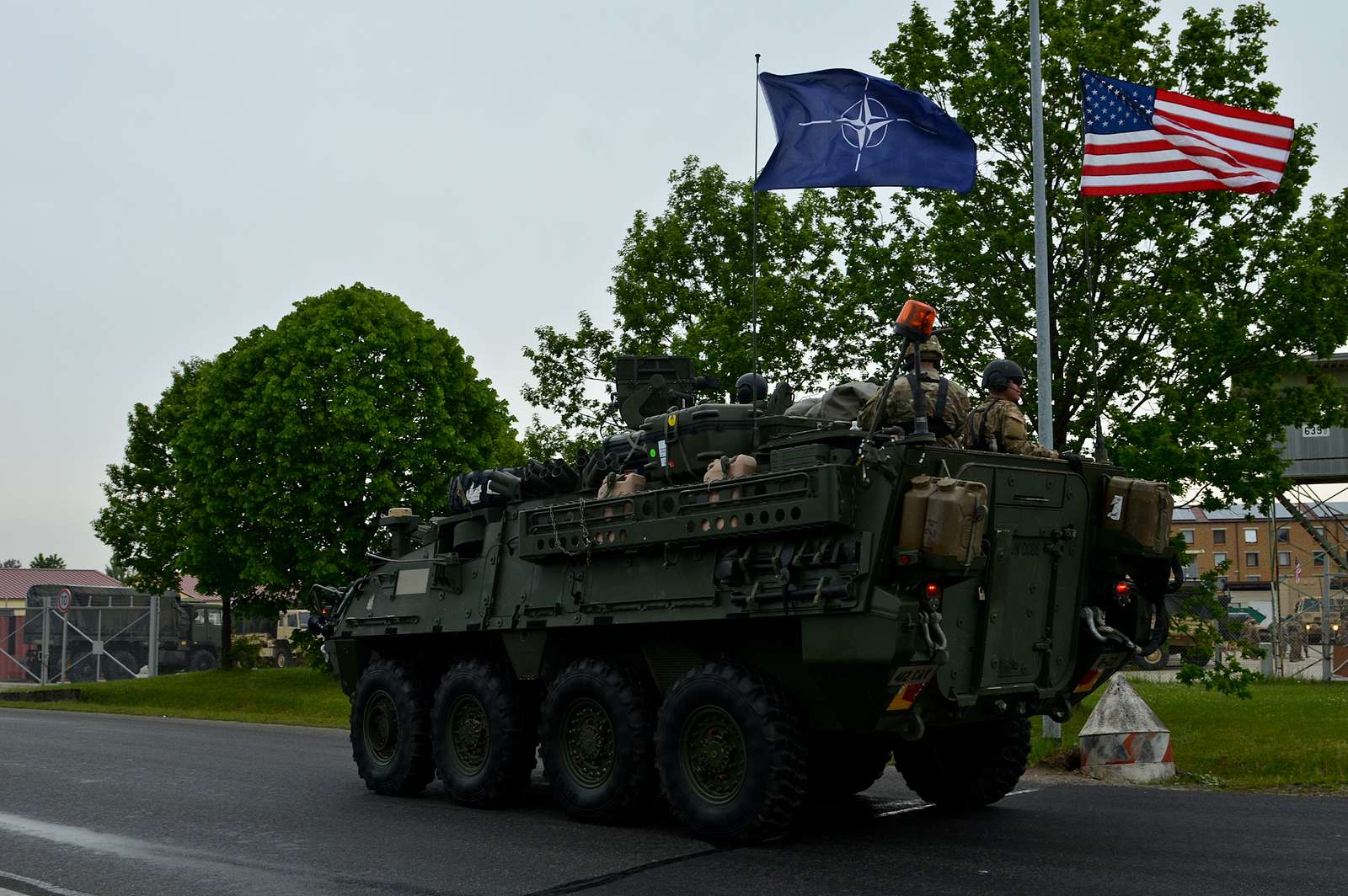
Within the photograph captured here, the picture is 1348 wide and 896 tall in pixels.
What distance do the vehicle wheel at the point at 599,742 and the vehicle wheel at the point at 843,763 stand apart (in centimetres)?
118

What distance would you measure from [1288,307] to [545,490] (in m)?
9.21

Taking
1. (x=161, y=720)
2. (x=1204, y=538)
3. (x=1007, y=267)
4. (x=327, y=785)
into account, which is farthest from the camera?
(x=1204, y=538)

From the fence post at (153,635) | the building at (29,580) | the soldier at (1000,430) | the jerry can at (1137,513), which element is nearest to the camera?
the soldier at (1000,430)

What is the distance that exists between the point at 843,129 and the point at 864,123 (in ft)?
0.74

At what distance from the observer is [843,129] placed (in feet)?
40.8

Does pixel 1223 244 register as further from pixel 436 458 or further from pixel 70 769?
pixel 436 458

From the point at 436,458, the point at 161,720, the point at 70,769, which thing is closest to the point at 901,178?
the point at 70,769

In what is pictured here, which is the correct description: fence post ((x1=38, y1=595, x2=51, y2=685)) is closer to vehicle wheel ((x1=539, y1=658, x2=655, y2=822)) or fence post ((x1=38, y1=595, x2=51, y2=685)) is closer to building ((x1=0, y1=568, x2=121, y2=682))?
building ((x1=0, y1=568, x2=121, y2=682))

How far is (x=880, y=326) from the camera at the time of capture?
18156mm

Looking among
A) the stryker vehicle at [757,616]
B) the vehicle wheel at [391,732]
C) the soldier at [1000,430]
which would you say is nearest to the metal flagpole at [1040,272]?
the stryker vehicle at [757,616]

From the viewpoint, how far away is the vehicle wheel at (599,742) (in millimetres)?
9320

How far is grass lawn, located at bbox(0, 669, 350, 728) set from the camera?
81.6 feet

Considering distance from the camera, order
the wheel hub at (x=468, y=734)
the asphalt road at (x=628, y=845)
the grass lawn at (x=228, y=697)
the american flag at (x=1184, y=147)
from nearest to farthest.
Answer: the asphalt road at (x=628, y=845), the wheel hub at (x=468, y=734), the american flag at (x=1184, y=147), the grass lawn at (x=228, y=697)

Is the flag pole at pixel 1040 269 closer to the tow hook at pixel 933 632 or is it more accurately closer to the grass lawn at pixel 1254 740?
the grass lawn at pixel 1254 740
